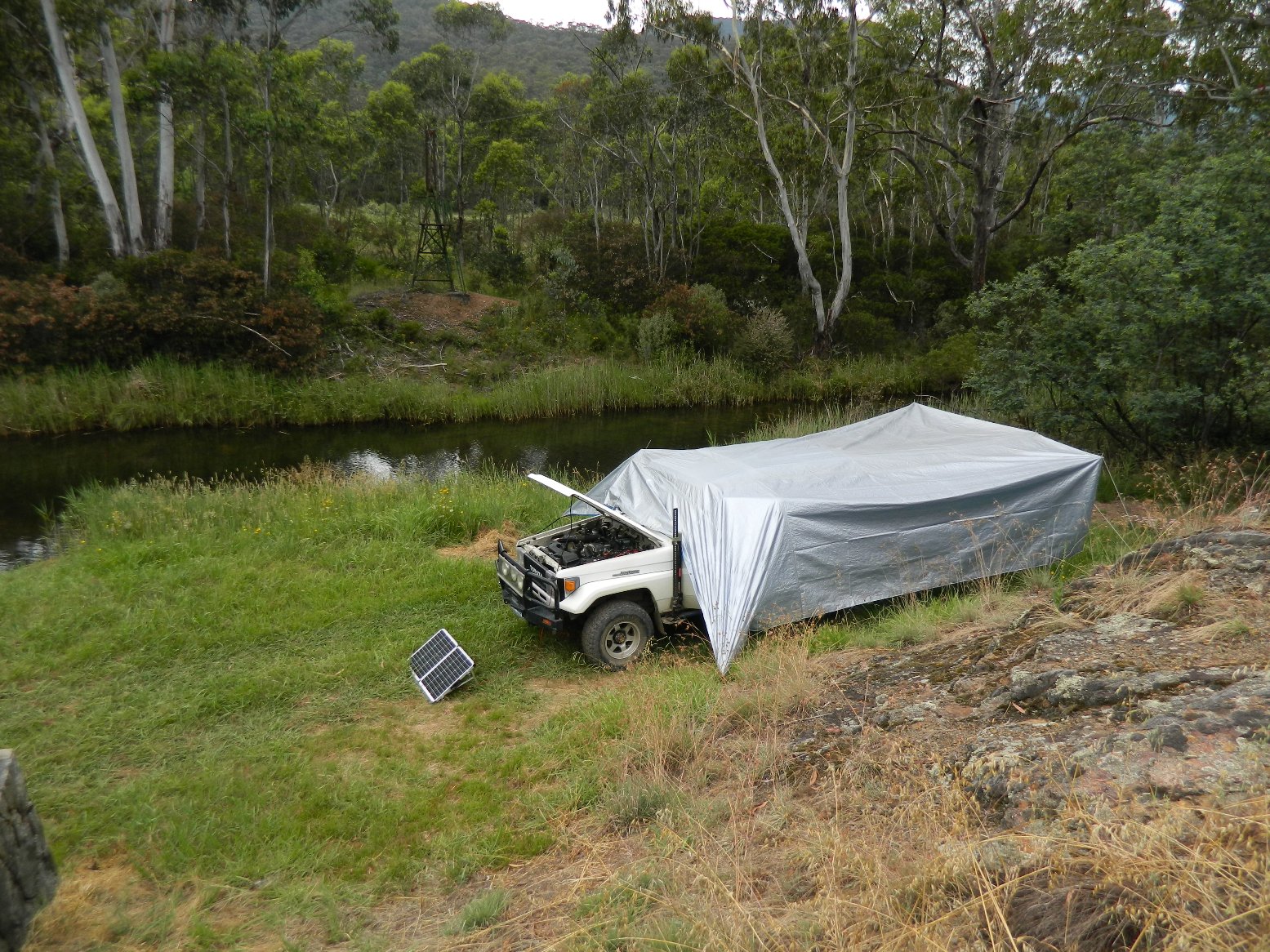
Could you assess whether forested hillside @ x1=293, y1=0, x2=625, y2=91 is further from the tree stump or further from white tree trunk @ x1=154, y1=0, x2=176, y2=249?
the tree stump

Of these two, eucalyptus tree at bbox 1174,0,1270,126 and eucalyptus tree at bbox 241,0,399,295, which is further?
eucalyptus tree at bbox 241,0,399,295

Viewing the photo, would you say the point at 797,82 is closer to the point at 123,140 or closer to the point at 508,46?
the point at 123,140

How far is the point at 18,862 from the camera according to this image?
4012 millimetres

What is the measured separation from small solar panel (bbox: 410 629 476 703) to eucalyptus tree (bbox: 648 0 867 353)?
23.6 meters

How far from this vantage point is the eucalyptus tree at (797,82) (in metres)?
27.3

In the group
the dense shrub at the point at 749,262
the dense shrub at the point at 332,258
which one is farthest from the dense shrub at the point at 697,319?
the dense shrub at the point at 332,258

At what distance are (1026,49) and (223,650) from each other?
85.6 ft

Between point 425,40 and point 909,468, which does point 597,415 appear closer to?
point 909,468

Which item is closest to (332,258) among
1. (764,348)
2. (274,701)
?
(764,348)

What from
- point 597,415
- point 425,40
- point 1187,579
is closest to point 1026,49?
point 597,415

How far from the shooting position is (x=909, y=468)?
8.77 m

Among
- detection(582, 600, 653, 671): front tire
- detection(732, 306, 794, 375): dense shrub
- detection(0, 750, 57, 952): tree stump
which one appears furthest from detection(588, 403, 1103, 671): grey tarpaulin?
detection(732, 306, 794, 375): dense shrub

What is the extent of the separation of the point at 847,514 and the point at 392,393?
18.2 metres

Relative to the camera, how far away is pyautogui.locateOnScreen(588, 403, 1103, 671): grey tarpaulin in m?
7.56
